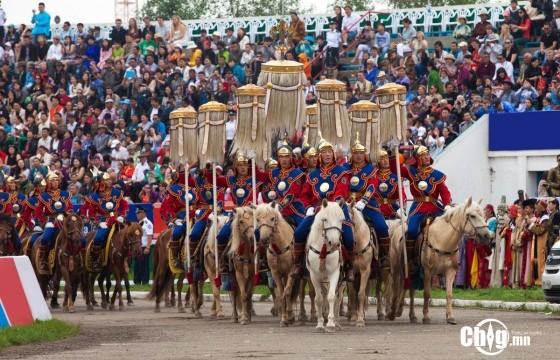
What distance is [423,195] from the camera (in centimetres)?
2278

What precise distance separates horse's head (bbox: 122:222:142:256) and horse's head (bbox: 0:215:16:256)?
2.05 metres

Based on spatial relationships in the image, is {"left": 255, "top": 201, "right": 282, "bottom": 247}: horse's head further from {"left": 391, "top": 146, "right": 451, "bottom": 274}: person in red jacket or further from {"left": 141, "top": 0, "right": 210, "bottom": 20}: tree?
{"left": 141, "top": 0, "right": 210, "bottom": 20}: tree

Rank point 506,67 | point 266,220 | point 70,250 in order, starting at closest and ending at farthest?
point 266,220 → point 70,250 → point 506,67

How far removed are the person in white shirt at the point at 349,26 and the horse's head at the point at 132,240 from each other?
1398cm

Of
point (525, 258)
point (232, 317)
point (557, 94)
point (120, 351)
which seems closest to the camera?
point (120, 351)

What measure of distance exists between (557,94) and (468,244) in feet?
17.5

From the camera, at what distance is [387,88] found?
24.3m

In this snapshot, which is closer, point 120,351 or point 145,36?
point 120,351

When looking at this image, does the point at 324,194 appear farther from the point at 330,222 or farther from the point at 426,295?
the point at 426,295

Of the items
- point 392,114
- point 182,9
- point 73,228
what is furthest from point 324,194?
point 182,9

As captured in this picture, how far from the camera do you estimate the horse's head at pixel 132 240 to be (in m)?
27.8

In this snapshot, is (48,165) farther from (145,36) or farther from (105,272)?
(105,272)

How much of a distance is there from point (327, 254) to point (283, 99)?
4449 millimetres

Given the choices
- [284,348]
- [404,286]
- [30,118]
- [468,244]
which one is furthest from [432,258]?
[30,118]
